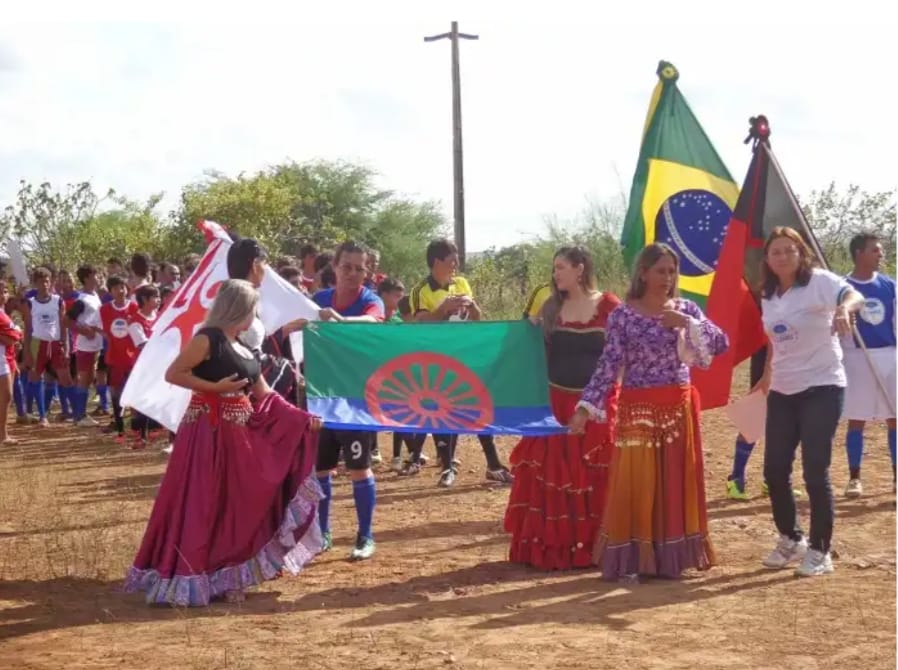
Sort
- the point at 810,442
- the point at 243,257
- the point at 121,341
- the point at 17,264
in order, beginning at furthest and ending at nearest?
the point at 17,264
the point at 121,341
the point at 243,257
the point at 810,442

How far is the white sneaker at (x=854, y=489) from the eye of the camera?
9945 mm

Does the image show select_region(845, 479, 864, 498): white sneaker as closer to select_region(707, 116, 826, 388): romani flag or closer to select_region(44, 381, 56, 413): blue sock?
select_region(707, 116, 826, 388): romani flag

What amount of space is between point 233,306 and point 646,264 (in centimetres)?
235

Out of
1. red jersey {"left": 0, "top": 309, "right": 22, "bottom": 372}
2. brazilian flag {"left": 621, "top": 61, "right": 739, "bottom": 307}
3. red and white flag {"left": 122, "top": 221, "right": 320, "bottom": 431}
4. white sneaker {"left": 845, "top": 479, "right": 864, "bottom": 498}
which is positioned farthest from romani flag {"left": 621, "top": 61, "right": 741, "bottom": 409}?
red jersey {"left": 0, "top": 309, "right": 22, "bottom": 372}

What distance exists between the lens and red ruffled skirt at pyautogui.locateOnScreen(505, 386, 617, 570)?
784 cm

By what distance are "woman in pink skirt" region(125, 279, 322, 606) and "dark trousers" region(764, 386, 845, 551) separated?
8.78 feet

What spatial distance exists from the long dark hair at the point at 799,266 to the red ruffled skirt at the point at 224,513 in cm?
289

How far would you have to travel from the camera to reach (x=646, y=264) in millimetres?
7359

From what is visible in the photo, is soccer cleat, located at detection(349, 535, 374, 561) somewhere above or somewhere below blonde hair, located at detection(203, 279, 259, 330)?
below

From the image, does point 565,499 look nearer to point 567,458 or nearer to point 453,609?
point 567,458

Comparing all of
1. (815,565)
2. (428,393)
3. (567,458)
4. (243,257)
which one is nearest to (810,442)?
Answer: (815,565)

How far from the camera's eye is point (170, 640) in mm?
6242

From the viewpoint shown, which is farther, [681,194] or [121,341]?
[121,341]

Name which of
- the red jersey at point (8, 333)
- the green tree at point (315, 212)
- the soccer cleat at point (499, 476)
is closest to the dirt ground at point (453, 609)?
the soccer cleat at point (499, 476)
